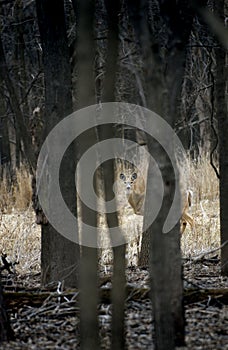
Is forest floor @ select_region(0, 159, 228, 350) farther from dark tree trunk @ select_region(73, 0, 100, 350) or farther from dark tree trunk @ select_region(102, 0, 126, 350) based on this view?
dark tree trunk @ select_region(73, 0, 100, 350)

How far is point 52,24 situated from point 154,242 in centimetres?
195

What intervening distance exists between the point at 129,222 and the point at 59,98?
554cm

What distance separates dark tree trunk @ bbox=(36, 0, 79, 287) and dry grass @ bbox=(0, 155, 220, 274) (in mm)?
1421

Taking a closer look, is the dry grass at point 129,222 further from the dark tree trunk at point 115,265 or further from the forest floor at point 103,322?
the dark tree trunk at point 115,265

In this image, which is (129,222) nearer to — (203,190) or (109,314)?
(203,190)

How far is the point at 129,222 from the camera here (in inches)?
357

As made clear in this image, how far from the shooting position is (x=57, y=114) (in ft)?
12.0

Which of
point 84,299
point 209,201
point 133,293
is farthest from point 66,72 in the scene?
point 209,201

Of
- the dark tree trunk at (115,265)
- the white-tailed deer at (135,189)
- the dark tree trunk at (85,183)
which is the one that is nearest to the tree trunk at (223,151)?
the dark tree trunk at (115,265)

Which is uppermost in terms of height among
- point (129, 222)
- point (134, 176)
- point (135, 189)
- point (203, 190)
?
point (134, 176)

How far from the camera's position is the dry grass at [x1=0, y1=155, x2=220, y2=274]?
593cm

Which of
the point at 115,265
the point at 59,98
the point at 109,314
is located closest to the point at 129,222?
the point at 59,98

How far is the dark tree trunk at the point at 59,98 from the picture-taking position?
3.65 metres

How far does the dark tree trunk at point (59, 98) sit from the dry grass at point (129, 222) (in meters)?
1.42
